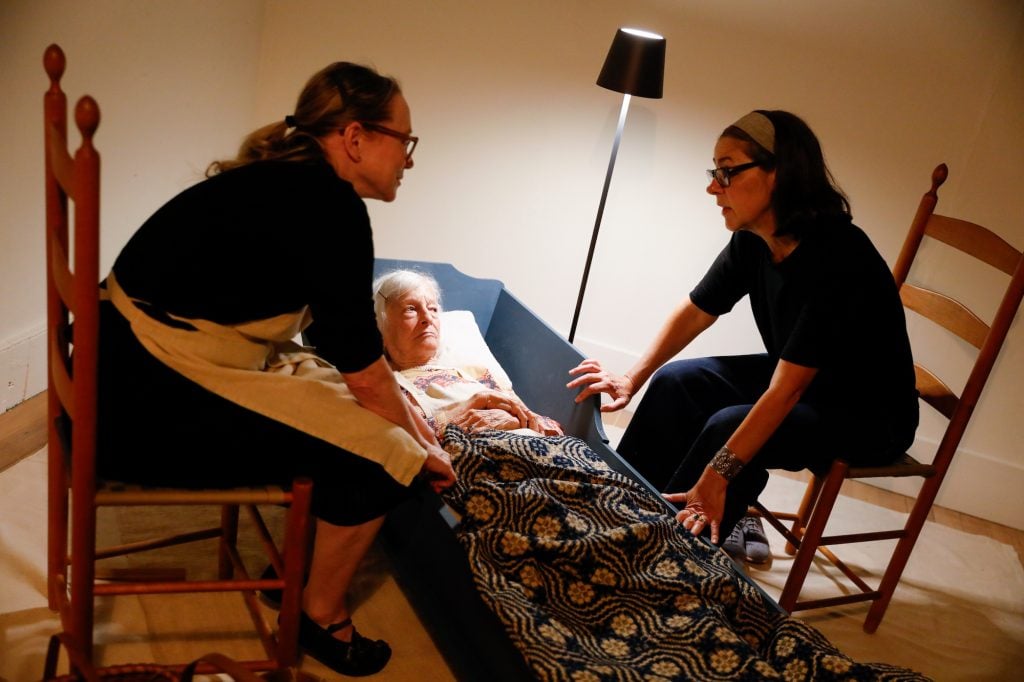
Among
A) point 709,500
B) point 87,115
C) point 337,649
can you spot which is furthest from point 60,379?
point 709,500

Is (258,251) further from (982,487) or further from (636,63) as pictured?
(982,487)

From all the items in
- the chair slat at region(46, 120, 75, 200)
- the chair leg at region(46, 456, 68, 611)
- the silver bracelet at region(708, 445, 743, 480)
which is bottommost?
the chair leg at region(46, 456, 68, 611)

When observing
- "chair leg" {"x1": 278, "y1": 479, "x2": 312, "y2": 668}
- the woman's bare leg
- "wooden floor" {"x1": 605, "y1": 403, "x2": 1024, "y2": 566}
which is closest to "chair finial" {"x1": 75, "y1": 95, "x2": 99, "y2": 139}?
"chair leg" {"x1": 278, "y1": 479, "x2": 312, "y2": 668}

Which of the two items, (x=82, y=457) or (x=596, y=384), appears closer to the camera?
(x=82, y=457)

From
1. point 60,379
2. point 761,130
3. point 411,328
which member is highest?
point 761,130

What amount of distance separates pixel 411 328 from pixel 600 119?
1.54 m

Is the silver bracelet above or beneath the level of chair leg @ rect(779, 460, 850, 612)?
above

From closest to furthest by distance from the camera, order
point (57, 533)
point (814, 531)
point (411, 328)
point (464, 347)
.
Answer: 1. point (57, 533)
2. point (814, 531)
3. point (411, 328)
4. point (464, 347)

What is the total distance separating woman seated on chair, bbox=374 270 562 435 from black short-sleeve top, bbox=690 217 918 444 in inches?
26.4

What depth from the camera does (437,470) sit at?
70.2 inches

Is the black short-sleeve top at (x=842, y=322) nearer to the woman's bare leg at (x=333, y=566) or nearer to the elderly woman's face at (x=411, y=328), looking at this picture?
the elderly woman's face at (x=411, y=328)

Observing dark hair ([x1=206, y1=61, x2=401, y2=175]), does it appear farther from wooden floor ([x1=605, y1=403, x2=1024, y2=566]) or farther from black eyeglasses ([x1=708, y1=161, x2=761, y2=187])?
wooden floor ([x1=605, y1=403, x2=1024, y2=566])

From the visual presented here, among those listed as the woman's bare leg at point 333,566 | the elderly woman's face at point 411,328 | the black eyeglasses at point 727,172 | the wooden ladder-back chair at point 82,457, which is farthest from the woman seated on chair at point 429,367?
the black eyeglasses at point 727,172

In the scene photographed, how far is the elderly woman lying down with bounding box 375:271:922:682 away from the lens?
1511 mm
